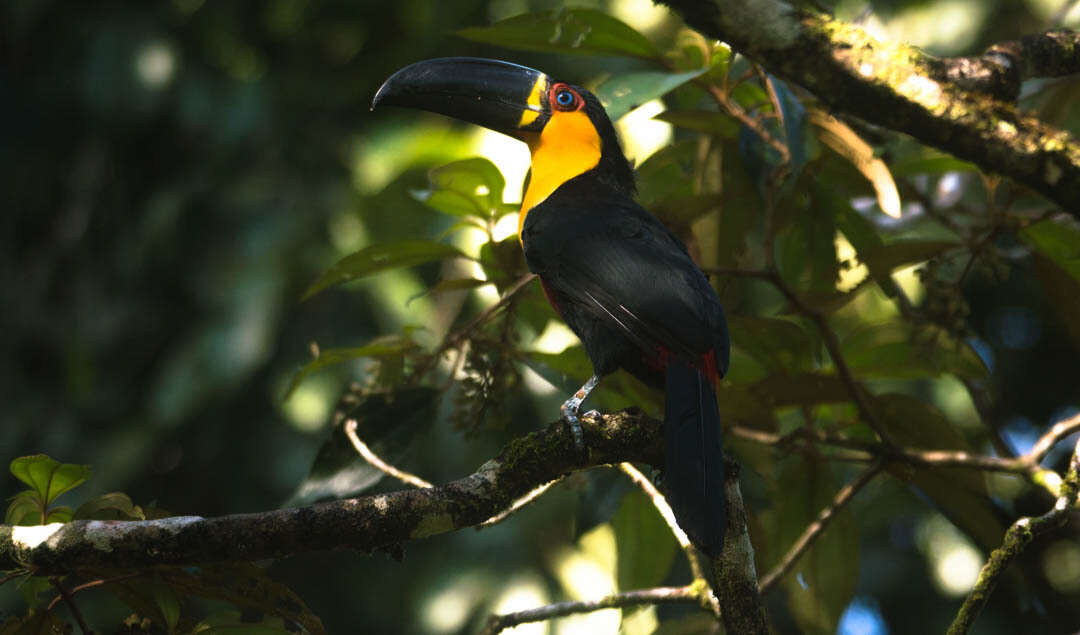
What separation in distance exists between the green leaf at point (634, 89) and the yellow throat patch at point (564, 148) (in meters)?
0.63

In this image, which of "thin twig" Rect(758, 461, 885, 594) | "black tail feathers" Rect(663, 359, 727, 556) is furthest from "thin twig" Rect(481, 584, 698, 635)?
"black tail feathers" Rect(663, 359, 727, 556)

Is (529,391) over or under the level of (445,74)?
under

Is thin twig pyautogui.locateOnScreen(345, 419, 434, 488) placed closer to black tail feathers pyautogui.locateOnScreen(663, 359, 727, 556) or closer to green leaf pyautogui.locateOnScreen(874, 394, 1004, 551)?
black tail feathers pyautogui.locateOnScreen(663, 359, 727, 556)

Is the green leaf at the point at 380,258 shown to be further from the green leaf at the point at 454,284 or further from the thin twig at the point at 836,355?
the thin twig at the point at 836,355

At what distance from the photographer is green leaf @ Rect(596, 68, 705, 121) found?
2.48 metres

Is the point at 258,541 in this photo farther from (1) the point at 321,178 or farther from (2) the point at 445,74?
(1) the point at 321,178

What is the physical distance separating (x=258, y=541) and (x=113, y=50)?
509 cm

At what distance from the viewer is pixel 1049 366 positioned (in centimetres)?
619

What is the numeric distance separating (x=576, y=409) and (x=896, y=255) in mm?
929

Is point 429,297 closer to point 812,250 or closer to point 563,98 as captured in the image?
point 563,98

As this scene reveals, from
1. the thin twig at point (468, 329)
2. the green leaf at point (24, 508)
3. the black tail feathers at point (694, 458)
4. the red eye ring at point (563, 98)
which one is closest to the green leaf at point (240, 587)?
the green leaf at point (24, 508)

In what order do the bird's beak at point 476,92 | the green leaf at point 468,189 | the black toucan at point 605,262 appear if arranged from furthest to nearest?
the bird's beak at point 476,92
the green leaf at point 468,189
the black toucan at point 605,262

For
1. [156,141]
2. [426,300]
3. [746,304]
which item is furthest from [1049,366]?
[156,141]

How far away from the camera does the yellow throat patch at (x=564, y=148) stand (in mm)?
3252
